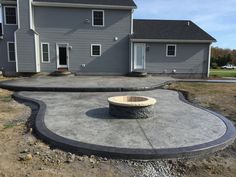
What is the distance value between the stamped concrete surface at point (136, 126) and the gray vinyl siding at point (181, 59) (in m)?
11.3

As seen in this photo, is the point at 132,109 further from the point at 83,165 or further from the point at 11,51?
the point at 11,51

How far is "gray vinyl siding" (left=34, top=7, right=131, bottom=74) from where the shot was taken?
57.1 feet

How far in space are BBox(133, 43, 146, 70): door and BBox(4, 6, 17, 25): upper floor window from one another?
9.31 metres

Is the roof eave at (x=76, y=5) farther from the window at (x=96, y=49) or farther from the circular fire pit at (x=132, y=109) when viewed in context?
the circular fire pit at (x=132, y=109)

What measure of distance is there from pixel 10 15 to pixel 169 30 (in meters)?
12.7

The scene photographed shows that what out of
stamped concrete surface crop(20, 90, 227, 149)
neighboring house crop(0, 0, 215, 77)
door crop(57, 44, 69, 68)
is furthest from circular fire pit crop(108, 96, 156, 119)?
door crop(57, 44, 69, 68)

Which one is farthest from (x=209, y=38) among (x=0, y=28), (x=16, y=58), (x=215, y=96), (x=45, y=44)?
(x=0, y=28)

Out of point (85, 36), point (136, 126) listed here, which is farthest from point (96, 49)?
point (136, 126)

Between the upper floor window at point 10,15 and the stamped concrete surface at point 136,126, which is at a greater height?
the upper floor window at point 10,15

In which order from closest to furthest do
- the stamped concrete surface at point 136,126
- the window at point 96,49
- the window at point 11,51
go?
1. the stamped concrete surface at point 136,126
2. the window at point 11,51
3. the window at point 96,49

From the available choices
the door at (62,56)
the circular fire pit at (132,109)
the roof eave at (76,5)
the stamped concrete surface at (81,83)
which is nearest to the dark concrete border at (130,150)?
the circular fire pit at (132,109)

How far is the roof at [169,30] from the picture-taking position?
61.7 feet

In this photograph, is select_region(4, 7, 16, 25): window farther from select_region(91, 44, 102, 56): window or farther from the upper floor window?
select_region(91, 44, 102, 56): window

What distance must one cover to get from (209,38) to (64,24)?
11831mm
